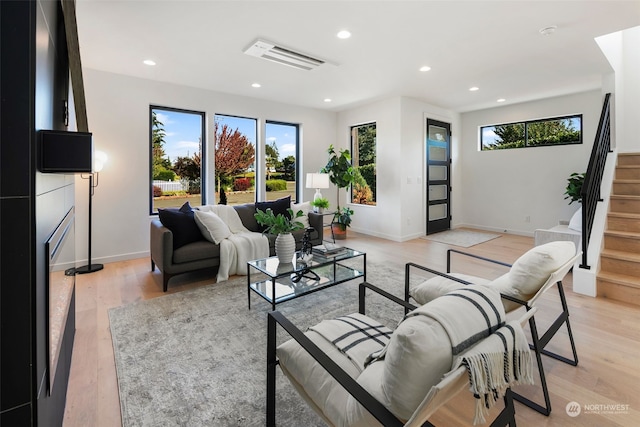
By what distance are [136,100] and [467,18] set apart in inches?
167

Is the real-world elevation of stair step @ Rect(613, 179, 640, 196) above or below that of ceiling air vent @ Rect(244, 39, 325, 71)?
below

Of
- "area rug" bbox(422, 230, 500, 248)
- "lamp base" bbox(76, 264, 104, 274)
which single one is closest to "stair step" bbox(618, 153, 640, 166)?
"area rug" bbox(422, 230, 500, 248)

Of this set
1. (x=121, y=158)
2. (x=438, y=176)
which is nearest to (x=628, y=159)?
(x=438, y=176)

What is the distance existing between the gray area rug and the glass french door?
358 centimetres

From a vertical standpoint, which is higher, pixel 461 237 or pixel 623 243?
pixel 623 243

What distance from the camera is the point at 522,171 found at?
20.3ft

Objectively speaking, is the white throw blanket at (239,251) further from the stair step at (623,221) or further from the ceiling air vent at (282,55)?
the stair step at (623,221)

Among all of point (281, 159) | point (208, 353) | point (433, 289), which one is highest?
point (281, 159)

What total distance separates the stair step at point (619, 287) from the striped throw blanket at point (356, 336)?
284 centimetres

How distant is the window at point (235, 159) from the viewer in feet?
17.4

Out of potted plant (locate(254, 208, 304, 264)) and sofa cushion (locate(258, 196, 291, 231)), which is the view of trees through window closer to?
sofa cushion (locate(258, 196, 291, 231))

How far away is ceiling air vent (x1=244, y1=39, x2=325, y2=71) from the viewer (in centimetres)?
334

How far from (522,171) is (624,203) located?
2.62m

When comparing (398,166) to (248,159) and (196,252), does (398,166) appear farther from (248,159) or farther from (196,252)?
(196,252)
